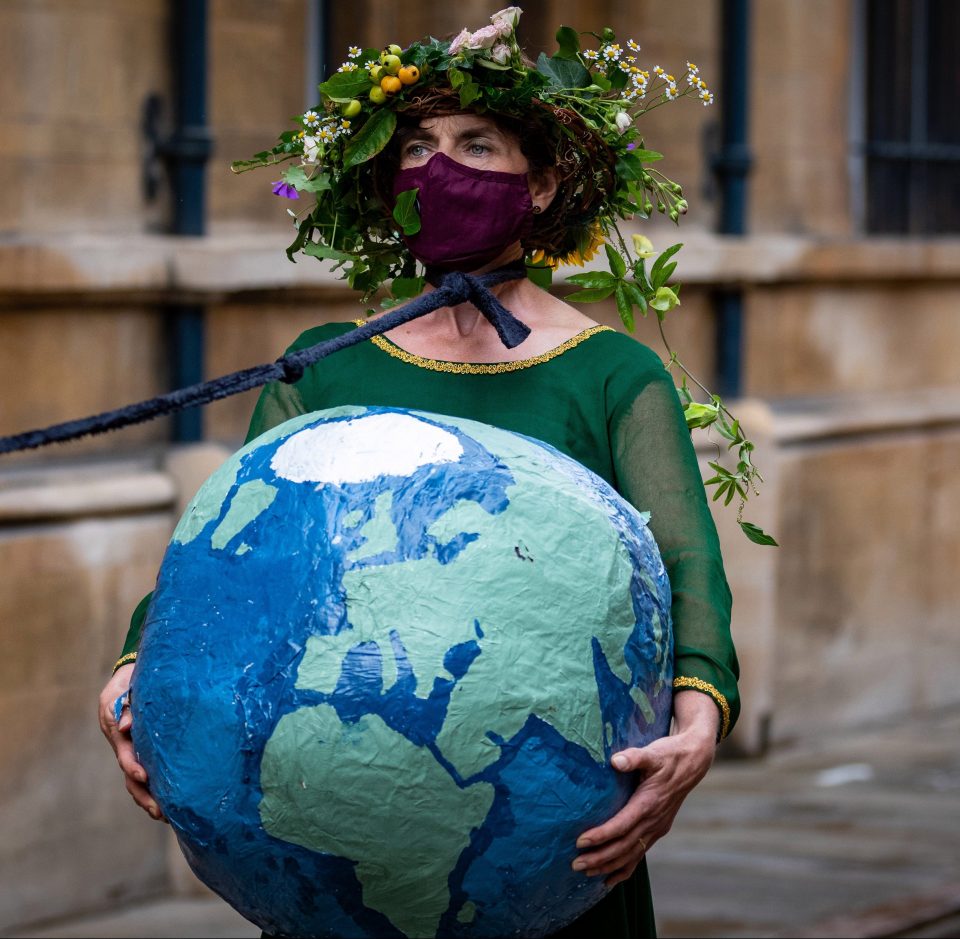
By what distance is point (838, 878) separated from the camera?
737 centimetres

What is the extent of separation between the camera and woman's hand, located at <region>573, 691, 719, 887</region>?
8.98 ft

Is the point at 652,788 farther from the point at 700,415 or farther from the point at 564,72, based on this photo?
the point at 564,72

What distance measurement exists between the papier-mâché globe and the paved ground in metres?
4.05

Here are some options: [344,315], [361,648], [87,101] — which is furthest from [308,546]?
[344,315]

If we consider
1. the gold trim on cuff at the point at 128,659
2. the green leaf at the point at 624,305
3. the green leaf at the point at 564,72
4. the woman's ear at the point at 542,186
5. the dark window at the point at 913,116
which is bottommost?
the gold trim on cuff at the point at 128,659

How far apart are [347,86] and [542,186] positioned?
1.09 ft

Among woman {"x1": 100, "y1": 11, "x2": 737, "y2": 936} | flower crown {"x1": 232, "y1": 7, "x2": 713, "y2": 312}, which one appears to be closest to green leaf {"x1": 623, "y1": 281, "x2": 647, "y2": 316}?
flower crown {"x1": 232, "y1": 7, "x2": 713, "y2": 312}

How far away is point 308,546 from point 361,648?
15 centimetres

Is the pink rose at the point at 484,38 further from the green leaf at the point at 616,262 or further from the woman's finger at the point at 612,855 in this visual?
the woman's finger at the point at 612,855

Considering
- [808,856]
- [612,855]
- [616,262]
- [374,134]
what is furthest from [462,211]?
[808,856]

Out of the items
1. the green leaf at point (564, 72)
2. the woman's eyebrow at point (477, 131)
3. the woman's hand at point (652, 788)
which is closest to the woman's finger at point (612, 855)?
the woman's hand at point (652, 788)

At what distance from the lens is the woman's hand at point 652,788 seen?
8.98ft

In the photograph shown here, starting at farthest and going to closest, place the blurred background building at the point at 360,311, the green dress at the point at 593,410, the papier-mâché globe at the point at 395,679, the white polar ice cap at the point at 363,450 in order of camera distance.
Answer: the blurred background building at the point at 360,311 → the green dress at the point at 593,410 → the white polar ice cap at the point at 363,450 → the papier-mâché globe at the point at 395,679

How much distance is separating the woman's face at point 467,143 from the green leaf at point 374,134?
41 mm
